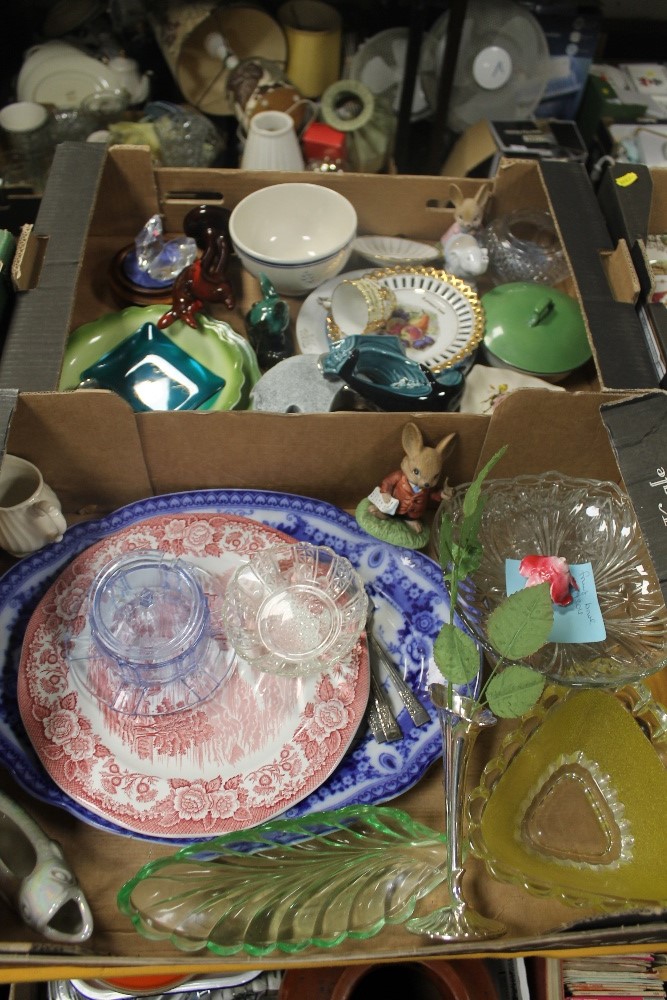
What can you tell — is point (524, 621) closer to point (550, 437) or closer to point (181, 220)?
point (550, 437)

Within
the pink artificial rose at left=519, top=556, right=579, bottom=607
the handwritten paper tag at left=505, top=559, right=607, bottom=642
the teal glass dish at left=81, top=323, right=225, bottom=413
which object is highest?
the teal glass dish at left=81, top=323, right=225, bottom=413

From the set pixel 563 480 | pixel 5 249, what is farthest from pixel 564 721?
pixel 5 249

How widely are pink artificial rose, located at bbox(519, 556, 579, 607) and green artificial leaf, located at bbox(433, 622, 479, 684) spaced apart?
212 millimetres

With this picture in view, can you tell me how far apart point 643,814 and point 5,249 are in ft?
2.86

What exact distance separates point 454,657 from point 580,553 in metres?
0.34

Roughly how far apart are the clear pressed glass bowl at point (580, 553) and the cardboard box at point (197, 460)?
39 millimetres

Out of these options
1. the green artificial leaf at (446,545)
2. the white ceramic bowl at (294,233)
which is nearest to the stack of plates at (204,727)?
the green artificial leaf at (446,545)

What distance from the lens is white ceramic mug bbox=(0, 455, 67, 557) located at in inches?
32.3

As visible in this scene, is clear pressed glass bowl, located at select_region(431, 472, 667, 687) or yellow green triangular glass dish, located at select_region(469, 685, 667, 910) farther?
clear pressed glass bowl, located at select_region(431, 472, 667, 687)

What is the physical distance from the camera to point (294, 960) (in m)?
0.63

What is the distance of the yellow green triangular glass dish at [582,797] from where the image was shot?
69cm

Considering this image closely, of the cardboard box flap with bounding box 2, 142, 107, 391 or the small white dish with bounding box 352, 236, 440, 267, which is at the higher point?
the cardboard box flap with bounding box 2, 142, 107, 391

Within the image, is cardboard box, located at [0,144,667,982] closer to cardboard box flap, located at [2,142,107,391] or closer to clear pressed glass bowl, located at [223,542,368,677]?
cardboard box flap, located at [2,142,107,391]

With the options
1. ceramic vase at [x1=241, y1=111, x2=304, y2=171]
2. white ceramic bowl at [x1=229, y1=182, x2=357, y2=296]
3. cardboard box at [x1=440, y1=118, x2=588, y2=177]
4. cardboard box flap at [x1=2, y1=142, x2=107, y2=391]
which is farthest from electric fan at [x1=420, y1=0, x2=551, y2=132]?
cardboard box flap at [x1=2, y1=142, x2=107, y2=391]
